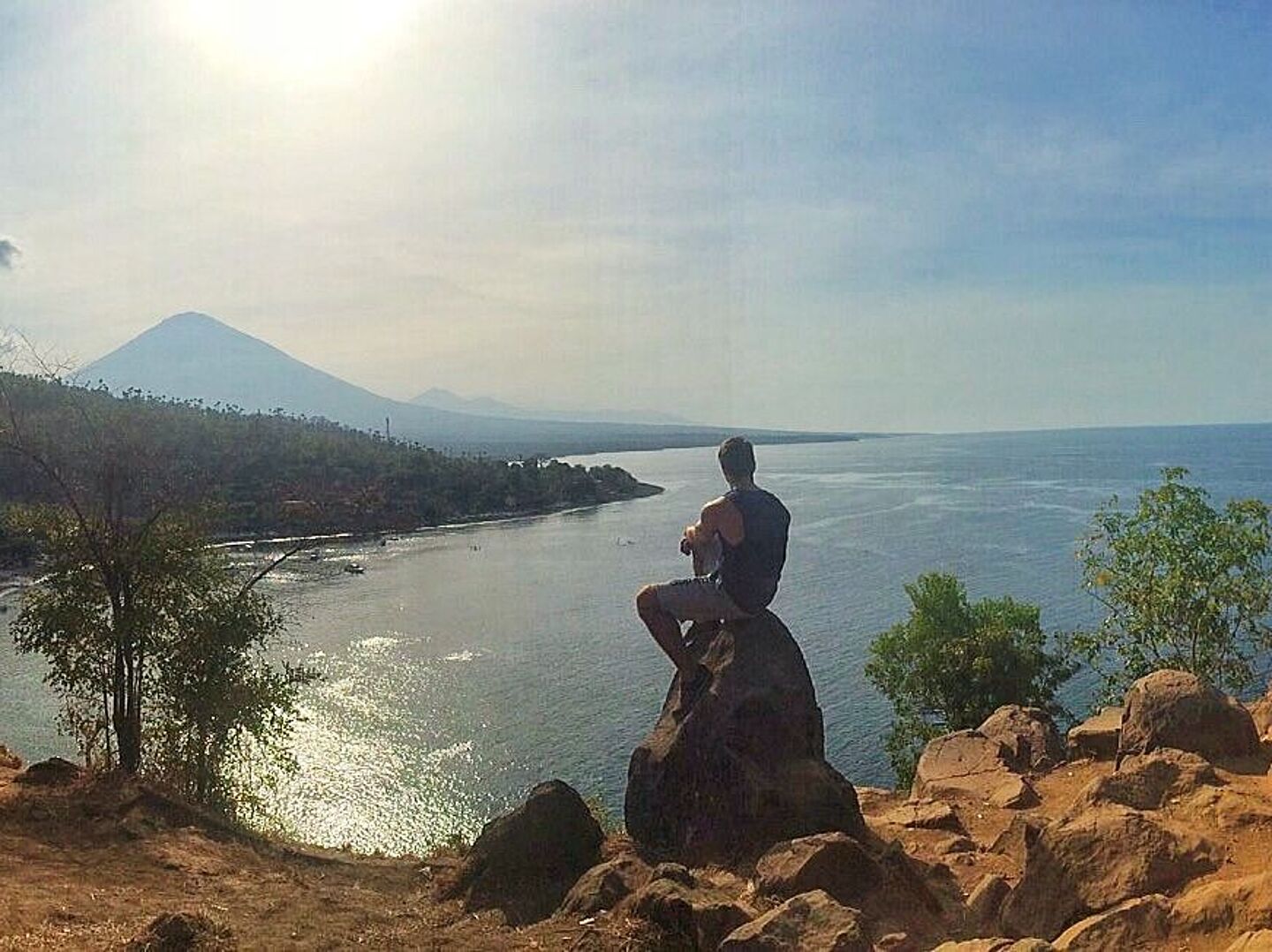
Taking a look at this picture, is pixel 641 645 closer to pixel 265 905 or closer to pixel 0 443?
pixel 0 443

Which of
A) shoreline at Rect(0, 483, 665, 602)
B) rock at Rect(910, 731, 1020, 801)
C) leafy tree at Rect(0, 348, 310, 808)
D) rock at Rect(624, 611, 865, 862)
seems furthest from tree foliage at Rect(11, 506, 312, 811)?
shoreline at Rect(0, 483, 665, 602)

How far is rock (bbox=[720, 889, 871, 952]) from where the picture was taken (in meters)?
6.66

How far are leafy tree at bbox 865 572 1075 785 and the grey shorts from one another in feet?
58.9

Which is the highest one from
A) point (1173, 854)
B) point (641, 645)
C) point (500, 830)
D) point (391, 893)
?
point (1173, 854)

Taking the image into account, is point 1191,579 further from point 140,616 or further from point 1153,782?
point 140,616

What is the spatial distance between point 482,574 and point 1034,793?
187 ft

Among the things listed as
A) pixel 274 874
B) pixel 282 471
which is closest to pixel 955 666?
pixel 274 874

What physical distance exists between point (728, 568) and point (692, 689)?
132cm

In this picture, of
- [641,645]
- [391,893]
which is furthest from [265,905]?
[641,645]

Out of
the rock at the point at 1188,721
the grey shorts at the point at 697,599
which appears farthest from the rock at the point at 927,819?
the grey shorts at the point at 697,599

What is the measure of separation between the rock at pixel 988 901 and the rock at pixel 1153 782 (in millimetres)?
849

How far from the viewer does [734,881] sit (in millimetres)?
9102

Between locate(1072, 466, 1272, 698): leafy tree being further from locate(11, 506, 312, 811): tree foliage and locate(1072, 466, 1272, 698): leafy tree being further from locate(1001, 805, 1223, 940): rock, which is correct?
locate(11, 506, 312, 811): tree foliage

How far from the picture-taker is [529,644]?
157 ft
